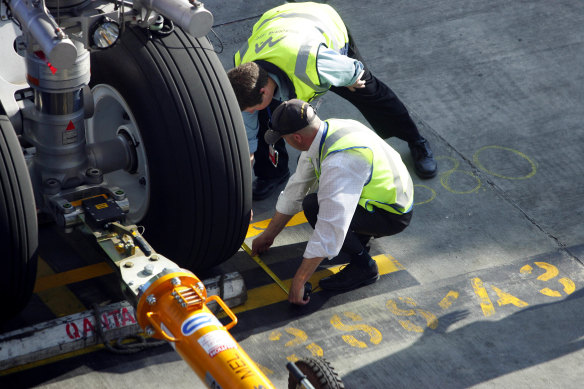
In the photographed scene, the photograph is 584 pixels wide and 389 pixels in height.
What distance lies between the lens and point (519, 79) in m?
6.96

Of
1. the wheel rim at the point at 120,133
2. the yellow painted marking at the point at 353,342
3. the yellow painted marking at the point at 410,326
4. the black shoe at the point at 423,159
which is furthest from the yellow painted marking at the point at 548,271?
the wheel rim at the point at 120,133

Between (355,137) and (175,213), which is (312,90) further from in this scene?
(175,213)

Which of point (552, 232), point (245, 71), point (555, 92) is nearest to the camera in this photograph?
point (245, 71)

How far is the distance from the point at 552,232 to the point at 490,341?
1178 mm

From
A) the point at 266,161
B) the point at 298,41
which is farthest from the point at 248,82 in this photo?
the point at 266,161

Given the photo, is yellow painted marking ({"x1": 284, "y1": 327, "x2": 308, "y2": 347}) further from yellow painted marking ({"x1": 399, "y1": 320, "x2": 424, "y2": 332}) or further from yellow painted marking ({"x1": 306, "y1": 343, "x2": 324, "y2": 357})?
yellow painted marking ({"x1": 399, "y1": 320, "x2": 424, "y2": 332})

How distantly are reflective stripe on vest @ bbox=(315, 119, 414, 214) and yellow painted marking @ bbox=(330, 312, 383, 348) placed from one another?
58 centimetres

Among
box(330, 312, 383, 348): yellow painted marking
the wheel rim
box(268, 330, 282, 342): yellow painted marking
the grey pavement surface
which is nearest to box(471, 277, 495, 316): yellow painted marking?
the grey pavement surface

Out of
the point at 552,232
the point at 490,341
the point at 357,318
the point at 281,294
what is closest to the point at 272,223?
the point at 281,294

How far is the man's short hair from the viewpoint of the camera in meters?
4.78

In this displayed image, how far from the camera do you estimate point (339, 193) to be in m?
4.46

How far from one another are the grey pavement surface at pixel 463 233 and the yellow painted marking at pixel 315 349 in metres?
0.03

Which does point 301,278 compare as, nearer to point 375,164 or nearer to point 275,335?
point 275,335

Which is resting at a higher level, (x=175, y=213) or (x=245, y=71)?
(x=245, y=71)
